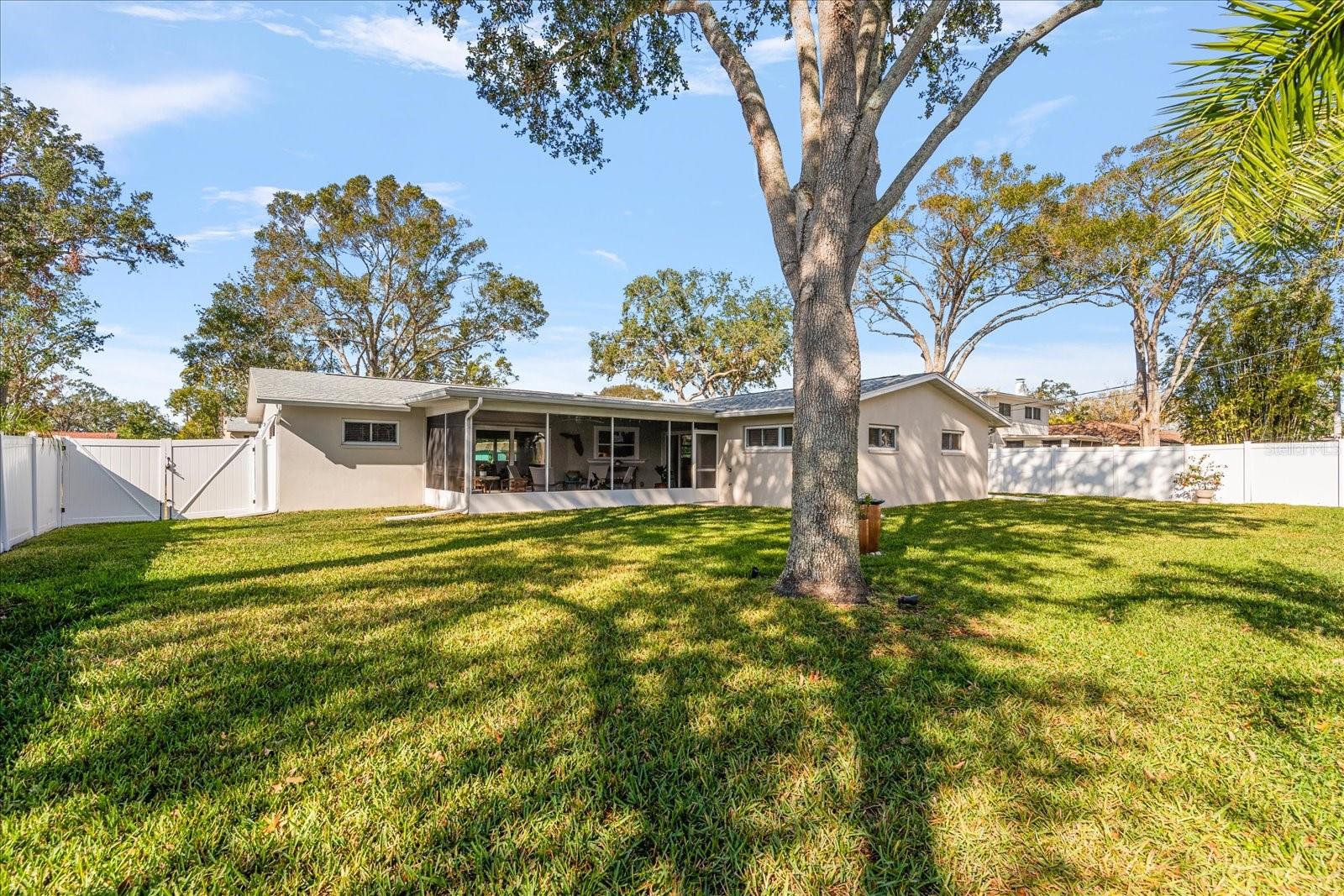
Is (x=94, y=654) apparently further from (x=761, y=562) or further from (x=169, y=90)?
(x=169, y=90)

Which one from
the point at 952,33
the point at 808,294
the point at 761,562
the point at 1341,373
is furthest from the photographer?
the point at 1341,373

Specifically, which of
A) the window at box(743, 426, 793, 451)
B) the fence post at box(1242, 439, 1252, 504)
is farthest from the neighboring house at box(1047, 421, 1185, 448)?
the window at box(743, 426, 793, 451)

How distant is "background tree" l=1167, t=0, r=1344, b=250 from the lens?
166 centimetres

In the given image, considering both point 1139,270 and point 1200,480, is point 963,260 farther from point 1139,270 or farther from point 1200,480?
point 1200,480

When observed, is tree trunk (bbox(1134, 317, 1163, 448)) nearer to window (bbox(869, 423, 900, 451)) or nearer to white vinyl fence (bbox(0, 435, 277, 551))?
window (bbox(869, 423, 900, 451))

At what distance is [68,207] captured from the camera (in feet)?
49.6

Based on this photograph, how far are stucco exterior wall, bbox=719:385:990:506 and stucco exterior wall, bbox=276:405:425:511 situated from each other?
26.7 ft

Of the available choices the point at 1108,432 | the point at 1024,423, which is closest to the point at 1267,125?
the point at 1024,423

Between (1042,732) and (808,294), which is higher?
(808,294)

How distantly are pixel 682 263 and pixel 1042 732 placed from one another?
27548 mm

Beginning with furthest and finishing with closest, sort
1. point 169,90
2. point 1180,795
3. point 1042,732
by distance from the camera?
point 169,90
point 1042,732
point 1180,795

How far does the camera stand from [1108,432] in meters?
30.1

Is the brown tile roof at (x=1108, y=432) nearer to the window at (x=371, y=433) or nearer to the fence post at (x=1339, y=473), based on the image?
the fence post at (x=1339, y=473)

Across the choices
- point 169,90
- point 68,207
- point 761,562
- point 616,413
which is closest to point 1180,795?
point 761,562
